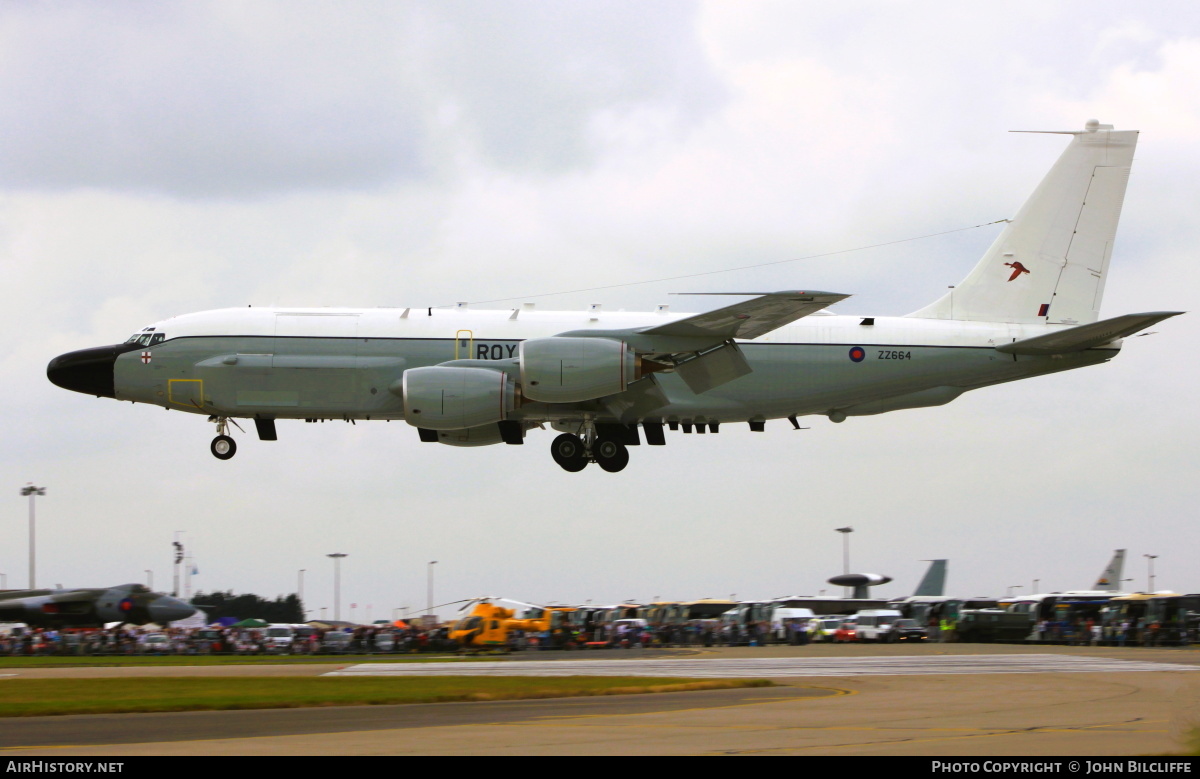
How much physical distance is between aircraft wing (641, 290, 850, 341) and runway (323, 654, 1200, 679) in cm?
1017

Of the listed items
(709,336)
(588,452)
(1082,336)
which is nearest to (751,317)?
(709,336)

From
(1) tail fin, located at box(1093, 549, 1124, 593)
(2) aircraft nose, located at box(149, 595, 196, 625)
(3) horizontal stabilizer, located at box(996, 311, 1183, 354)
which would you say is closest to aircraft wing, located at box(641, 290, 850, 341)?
(3) horizontal stabilizer, located at box(996, 311, 1183, 354)

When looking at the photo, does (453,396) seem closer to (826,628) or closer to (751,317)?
(751,317)

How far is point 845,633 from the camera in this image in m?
62.3

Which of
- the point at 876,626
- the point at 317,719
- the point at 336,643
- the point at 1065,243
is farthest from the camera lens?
the point at 876,626

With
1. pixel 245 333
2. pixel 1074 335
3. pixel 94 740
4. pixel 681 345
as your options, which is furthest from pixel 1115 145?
pixel 94 740

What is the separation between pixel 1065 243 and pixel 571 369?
1875 cm

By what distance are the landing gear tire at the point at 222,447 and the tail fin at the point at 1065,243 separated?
23.9m

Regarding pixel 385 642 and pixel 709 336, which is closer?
pixel 709 336

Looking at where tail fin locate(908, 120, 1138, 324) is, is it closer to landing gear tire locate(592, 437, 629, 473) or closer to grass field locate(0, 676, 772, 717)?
landing gear tire locate(592, 437, 629, 473)

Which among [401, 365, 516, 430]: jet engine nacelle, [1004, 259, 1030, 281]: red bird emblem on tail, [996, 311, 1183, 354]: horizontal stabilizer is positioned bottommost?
[401, 365, 516, 430]: jet engine nacelle

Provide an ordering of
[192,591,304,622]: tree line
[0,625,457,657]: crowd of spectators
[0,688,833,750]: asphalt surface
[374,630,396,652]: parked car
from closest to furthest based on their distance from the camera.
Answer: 1. [0,688,833,750]: asphalt surface
2. [374,630,396,652]: parked car
3. [0,625,457,657]: crowd of spectators
4. [192,591,304,622]: tree line

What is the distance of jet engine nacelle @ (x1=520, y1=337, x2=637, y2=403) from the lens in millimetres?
36875

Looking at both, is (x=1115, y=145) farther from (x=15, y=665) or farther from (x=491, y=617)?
(x=15, y=665)
